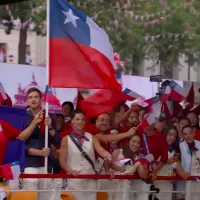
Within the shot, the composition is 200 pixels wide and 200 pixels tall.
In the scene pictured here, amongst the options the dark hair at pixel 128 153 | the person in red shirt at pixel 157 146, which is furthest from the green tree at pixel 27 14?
the dark hair at pixel 128 153

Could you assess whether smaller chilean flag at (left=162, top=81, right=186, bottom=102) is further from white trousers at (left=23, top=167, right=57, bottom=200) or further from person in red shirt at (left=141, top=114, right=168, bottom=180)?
white trousers at (left=23, top=167, right=57, bottom=200)

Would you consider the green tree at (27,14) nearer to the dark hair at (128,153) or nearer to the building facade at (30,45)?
the building facade at (30,45)

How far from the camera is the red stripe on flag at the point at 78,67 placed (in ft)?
41.7

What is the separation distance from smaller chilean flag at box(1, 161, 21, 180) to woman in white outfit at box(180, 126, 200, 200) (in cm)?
309

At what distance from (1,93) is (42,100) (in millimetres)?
1027

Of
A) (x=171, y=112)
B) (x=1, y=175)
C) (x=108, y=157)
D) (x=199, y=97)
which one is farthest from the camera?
(x=199, y=97)

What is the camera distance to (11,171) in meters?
11.3

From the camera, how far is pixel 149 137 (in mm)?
12953

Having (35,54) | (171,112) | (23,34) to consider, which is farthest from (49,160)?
(35,54)

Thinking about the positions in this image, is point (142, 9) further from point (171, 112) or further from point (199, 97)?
point (171, 112)

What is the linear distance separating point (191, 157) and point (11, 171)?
327cm

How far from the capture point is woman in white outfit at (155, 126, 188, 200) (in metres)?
13.1

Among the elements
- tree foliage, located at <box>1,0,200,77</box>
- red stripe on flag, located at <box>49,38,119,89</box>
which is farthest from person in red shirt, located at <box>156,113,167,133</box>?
tree foliage, located at <box>1,0,200,77</box>

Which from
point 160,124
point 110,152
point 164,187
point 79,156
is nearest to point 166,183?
point 164,187
